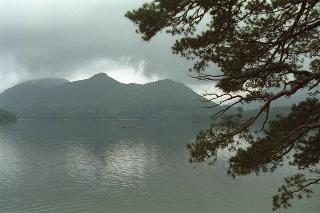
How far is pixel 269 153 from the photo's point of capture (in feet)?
55.1

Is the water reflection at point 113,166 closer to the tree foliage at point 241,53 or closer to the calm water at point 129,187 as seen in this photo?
the calm water at point 129,187

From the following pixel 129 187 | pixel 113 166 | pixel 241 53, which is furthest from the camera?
pixel 113 166

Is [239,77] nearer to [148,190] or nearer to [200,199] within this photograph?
[200,199]

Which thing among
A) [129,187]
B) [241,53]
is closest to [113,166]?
[129,187]

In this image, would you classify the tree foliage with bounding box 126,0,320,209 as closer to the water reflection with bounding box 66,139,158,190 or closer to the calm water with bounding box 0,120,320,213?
the calm water with bounding box 0,120,320,213

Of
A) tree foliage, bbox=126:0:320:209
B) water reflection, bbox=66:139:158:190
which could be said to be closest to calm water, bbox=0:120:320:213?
water reflection, bbox=66:139:158:190

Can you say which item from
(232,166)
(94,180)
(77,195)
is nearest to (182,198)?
(77,195)

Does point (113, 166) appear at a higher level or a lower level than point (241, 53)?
lower

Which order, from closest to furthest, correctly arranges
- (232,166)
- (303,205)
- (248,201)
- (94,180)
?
(232,166) → (303,205) → (248,201) → (94,180)

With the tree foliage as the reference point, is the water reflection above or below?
below

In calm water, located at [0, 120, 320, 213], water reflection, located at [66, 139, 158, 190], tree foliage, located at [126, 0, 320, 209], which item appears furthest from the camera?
water reflection, located at [66, 139, 158, 190]

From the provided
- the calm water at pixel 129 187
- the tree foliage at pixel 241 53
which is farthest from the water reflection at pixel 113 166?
the tree foliage at pixel 241 53

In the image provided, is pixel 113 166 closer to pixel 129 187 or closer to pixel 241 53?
pixel 129 187

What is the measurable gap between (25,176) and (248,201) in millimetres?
48380
